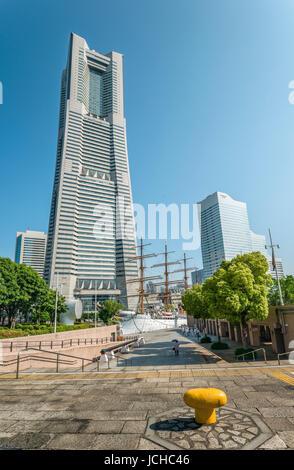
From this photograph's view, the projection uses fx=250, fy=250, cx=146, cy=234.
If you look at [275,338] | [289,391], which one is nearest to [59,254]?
[275,338]

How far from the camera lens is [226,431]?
5.63 meters

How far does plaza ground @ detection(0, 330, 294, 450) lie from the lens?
5.31 meters

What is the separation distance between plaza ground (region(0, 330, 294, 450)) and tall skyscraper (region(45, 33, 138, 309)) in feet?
403

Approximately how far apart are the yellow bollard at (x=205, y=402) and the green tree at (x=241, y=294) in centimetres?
1468

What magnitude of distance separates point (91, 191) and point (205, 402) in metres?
150

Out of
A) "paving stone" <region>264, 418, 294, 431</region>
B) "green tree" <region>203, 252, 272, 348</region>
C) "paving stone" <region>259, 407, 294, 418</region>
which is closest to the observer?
"paving stone" <region>264, 418, 294, 431</region>

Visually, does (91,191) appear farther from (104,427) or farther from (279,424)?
(279,424)

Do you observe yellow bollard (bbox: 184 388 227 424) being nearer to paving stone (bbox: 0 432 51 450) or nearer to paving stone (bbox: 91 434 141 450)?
paving stone (bbox: 91 434 141 450)

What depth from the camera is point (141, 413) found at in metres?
7.02

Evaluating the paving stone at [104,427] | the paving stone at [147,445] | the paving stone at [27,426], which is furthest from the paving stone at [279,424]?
the paving stone at [27,426]

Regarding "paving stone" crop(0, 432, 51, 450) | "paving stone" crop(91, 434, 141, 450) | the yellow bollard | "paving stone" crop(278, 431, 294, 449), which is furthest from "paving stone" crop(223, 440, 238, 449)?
"paving stone" crop(0, 432, 51, 450)

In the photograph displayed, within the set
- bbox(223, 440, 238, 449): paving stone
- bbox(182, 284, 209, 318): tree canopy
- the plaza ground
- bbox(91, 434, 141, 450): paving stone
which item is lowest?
the plaza ground

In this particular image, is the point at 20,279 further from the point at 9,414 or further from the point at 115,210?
the point at 115,210
